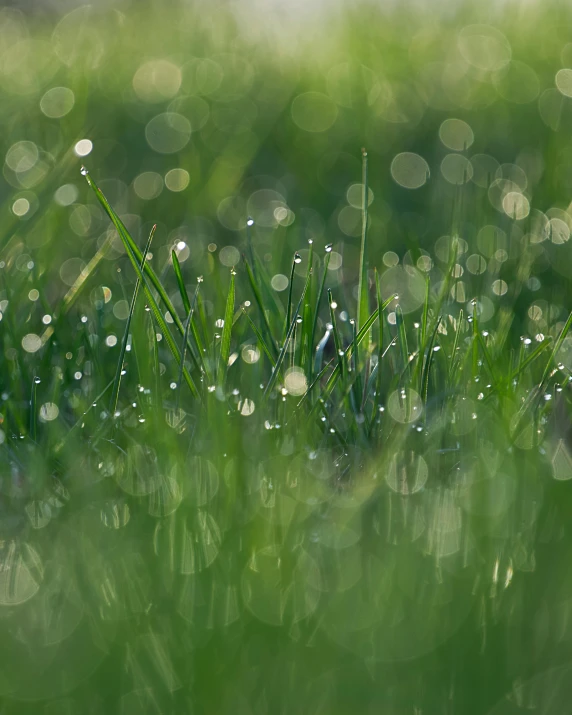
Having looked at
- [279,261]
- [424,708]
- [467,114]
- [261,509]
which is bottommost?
[424,708]

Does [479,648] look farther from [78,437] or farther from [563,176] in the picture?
[563,176]

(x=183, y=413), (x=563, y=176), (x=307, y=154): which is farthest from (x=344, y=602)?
(x=307, y=154)

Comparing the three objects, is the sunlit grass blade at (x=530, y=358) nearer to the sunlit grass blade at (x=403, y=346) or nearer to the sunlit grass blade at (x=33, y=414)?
the sunlit grass blade at (x=403, y=346)

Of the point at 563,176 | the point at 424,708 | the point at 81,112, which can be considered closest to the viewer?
the point at 424,708

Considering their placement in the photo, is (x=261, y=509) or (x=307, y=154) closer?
(x=261, y=509)

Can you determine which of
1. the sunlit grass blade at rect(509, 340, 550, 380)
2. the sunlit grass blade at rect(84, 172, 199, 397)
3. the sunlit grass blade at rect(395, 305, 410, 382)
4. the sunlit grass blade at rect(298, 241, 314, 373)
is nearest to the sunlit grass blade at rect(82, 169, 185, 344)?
the sunlit grass blade at rect(84, 172, 199, 397)

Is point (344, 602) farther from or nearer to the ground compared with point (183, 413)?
nearer to the ground

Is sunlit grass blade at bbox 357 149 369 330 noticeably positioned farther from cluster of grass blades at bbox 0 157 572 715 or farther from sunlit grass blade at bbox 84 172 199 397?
sunlit grass blade at bbox 84 172 199 397
